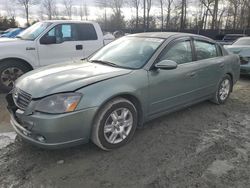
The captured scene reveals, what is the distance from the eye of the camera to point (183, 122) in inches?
171

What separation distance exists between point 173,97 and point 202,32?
2531cm

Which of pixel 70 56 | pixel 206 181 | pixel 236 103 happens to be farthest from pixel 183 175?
pixel 70 56

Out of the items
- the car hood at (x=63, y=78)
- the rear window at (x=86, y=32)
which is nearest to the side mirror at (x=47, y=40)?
the rear window at (x=86, y=32)

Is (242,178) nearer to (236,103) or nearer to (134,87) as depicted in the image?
(134,87)

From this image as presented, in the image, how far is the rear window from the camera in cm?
685

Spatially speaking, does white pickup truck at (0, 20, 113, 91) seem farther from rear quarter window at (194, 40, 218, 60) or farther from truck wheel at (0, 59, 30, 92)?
rear quarter window at (194, 40, 218, 60)

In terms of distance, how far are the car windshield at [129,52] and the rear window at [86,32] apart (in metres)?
2.60

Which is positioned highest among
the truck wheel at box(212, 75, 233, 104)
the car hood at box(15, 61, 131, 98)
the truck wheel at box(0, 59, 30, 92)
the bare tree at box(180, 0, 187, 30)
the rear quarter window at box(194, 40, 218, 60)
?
the bare tree at box(180, 0, 187, 30)

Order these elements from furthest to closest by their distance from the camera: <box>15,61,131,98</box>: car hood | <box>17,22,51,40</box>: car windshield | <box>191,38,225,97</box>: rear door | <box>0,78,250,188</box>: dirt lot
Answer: <box>17,22,51,40</box>: car windshield < <box>191,38,225,97</box>: rear door < <box>15,61,131,98</box>: car hood < <box>0,78,250,188</box>: dirt lot

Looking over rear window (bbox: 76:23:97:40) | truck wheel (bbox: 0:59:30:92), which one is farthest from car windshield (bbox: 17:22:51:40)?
rear window (bbox: 76:23:97:40)

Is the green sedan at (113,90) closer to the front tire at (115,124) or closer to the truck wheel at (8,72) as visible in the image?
the front tire at (115,124)

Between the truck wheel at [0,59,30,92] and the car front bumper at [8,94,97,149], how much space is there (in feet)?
10.7

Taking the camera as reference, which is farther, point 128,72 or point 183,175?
point 128,72

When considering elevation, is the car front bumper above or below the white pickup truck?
below
